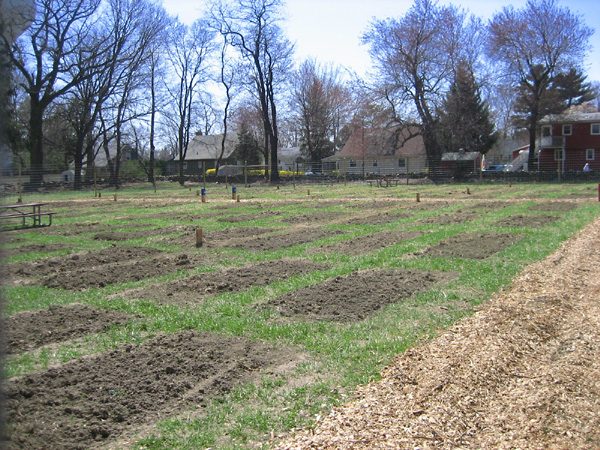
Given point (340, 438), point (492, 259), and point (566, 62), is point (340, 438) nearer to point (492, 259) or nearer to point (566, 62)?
point (492, 259)

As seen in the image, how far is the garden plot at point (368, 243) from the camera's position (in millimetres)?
11216

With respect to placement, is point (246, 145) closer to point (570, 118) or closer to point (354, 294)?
point (570, 118)

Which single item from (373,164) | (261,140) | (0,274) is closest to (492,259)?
(0,274)

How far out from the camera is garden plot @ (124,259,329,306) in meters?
7.55

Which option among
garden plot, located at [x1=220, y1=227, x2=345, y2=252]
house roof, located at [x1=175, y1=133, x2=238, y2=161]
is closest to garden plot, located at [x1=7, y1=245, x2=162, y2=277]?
garden plot, located at [x1=220, y1=227, x2=345, y2=252]

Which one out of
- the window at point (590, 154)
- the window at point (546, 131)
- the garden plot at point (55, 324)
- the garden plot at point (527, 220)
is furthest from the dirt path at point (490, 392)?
the window at point (546, 131)

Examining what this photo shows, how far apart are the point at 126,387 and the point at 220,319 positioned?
2.06 m

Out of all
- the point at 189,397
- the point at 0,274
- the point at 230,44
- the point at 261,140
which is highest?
the point at 230,44

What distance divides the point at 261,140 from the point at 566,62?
44.8 m

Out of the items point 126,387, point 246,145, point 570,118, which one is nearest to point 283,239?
point 126,387

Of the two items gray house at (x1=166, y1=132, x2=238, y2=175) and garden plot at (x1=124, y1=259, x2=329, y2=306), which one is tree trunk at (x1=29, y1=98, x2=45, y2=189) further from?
gray house at (x1=166, y1=132, x2=238, y2=175)

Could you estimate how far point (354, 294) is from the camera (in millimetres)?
7461

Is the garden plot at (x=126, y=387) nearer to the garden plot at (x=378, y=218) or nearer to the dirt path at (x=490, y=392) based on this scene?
the dirt path at (x=490, y=392)

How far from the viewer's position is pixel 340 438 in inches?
140
